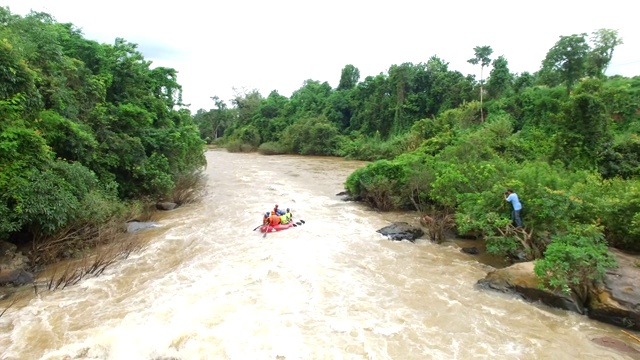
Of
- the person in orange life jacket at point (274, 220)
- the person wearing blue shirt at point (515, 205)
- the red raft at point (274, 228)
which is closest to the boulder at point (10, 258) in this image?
the red raft at point (274, 228)

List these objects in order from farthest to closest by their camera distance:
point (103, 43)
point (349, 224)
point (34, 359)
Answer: point (103, 43)
point (349, 224)
point (34, 359)

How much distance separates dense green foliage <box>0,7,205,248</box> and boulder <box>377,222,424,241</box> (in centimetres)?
932

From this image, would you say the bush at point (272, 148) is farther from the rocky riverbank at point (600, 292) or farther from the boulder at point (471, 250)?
the rocky riverbank at point (600, 292)

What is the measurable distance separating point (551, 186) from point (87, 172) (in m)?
13.6

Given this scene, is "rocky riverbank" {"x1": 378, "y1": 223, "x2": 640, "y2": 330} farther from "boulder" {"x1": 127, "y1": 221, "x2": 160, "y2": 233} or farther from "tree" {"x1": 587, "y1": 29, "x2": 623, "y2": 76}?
"tree" {"x1": 587, "y1": 29, "x2": 623, "y2": 76}

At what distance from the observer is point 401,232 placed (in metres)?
13.3

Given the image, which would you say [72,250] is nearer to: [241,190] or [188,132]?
[188,132]

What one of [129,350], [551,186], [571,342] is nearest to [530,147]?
[551,186]

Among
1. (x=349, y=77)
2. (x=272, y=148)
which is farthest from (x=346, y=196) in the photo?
(x=349, y=77)

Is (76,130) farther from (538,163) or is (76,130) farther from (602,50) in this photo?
(602,50)

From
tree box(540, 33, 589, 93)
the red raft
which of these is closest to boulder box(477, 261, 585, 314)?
the red raft

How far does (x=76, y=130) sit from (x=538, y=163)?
595 inches

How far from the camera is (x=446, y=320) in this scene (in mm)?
7625

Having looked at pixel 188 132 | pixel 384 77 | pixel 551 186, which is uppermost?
pixel 384 77
